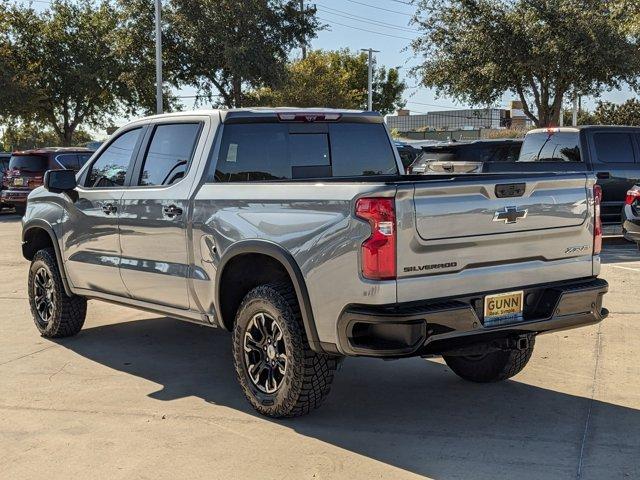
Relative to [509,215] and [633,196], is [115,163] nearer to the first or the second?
[509,215]

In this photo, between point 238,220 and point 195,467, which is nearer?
point 195,467

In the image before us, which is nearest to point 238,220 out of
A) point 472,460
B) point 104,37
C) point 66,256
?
point 472,460

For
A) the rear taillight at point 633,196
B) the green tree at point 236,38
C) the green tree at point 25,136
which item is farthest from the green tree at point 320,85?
the rear taillight at point 633,196

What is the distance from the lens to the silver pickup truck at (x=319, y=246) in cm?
430

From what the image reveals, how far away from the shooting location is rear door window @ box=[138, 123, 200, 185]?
19.0 feet

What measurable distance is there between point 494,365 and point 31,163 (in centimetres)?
1661

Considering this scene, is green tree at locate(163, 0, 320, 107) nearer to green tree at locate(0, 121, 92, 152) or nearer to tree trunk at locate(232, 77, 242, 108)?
tree trunk at locate(232, 77, 242, 108)

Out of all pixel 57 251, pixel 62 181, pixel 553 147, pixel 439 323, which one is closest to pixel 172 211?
pixel 62 181

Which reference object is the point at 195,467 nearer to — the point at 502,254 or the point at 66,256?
the point at 502,254

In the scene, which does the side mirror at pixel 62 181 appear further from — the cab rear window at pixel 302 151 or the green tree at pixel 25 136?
the green tree at pixel 25 136

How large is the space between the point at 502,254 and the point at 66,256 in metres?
3.98

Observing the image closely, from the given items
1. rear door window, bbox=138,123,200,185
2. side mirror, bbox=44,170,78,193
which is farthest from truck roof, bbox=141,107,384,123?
side mirror, bbox=44,170,78,193

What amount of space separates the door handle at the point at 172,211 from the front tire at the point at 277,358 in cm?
90

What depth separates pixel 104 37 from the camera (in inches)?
1437
